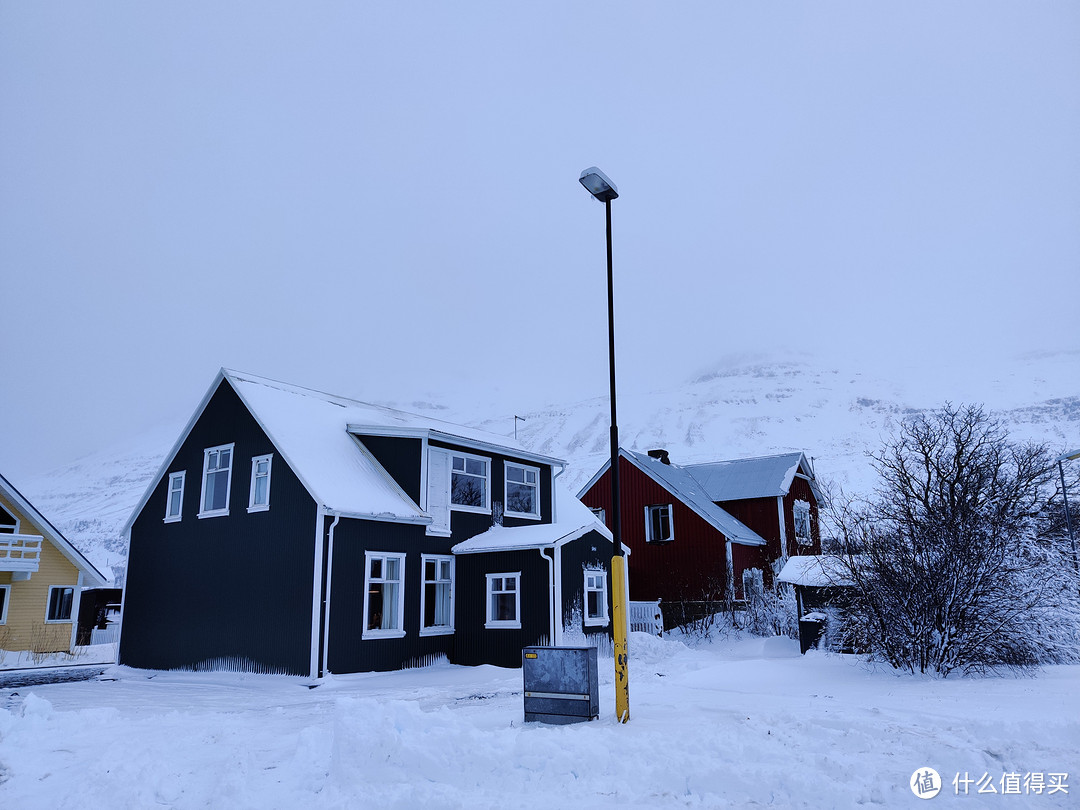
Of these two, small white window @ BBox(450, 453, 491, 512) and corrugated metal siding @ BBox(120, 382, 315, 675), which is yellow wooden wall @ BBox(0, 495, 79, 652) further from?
small white window @ BBox(450, 453, 491, 512)

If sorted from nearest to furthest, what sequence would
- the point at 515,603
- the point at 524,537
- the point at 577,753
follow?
1. the point at 577,753
2. the point at 515,603
3. the point at 524,537

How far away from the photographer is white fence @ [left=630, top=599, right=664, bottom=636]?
28.9 m

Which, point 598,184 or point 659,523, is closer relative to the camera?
point 598,184

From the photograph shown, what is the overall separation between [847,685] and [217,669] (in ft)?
52.1

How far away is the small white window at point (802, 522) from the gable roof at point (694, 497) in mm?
2533

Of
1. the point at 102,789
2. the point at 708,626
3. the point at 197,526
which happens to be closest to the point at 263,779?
the point at 102,789

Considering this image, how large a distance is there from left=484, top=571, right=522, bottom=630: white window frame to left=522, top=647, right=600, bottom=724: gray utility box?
431 inches

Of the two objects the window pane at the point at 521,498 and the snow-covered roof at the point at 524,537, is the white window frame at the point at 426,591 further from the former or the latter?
the window pane at the point at 521,498

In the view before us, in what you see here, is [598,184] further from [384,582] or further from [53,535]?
[53,535]

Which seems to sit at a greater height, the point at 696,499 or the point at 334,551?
the point at 696,499

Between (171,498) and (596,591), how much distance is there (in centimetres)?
1344

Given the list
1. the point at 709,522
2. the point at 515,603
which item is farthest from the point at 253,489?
the point at 709,522

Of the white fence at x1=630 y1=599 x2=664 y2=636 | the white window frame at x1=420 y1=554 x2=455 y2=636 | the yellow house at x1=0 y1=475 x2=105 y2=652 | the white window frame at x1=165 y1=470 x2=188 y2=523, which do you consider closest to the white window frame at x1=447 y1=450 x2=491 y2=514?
the white window frame at x1=420 y1=554 x2=455 y2=636

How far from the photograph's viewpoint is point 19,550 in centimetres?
2781
